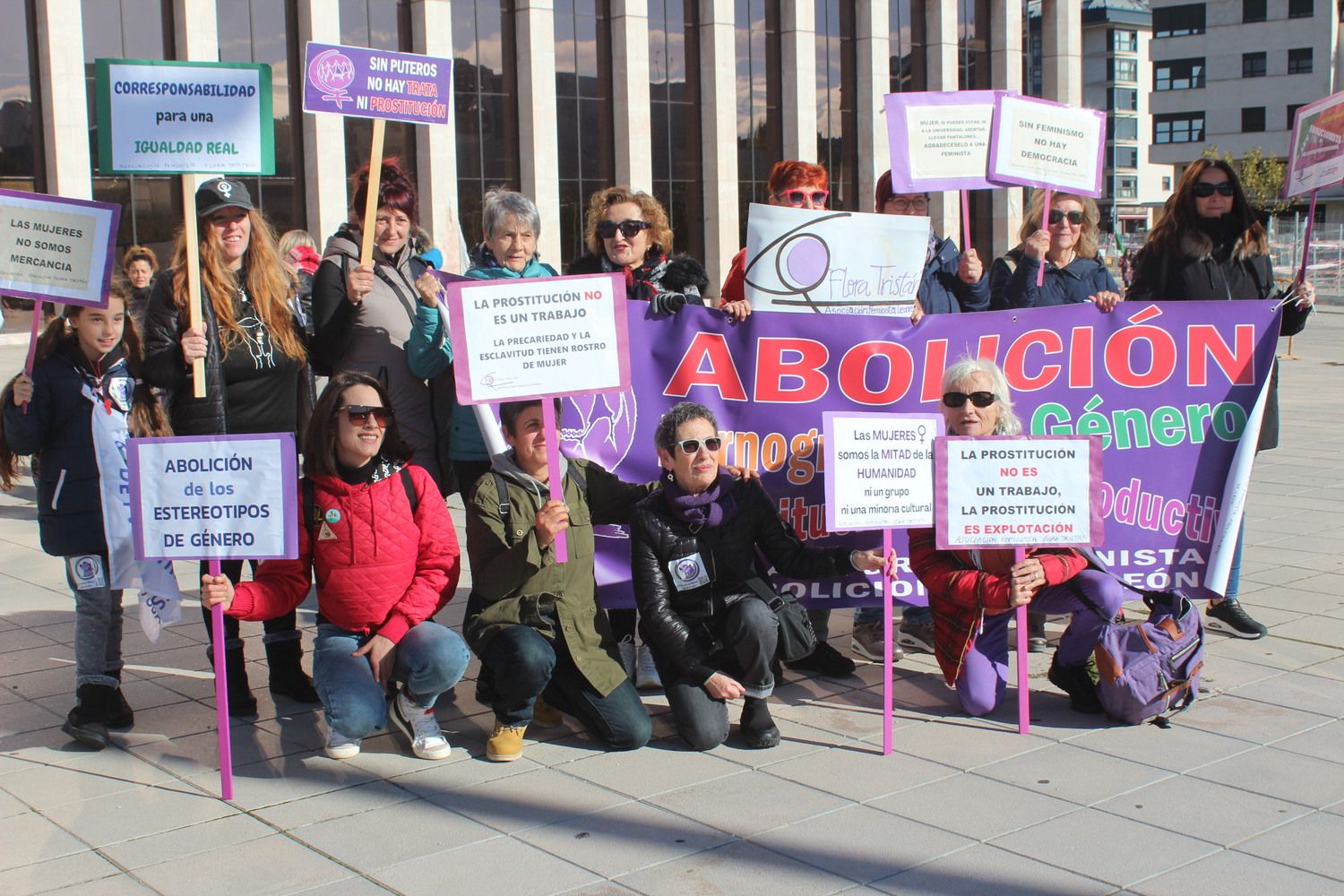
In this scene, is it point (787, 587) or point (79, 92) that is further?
point (79, 92)

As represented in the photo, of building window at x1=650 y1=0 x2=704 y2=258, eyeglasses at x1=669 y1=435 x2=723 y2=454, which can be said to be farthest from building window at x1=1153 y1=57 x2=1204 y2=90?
eyeglasses at x1=669 y1=435 x2=723 y2=454

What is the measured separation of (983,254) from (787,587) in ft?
123

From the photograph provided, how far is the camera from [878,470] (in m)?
4.94

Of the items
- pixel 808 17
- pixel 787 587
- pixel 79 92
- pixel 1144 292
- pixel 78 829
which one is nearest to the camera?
pixel 78 829

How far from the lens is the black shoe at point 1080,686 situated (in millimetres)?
5234

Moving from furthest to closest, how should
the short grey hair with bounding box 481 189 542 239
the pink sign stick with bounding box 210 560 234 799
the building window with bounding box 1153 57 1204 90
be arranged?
the building window with bounding box 1153 57 1204 90
the short grey hair with bounding box 481 189 542 239
the pink sign stick with bounding box 210 560 234 799

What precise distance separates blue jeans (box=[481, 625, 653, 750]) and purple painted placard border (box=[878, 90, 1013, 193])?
8.39 ft

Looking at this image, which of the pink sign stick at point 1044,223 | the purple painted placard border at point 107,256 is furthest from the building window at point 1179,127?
the purple painted placard border at point 107,256

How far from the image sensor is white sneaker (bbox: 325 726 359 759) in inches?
193

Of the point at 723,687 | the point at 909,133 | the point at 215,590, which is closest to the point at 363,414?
the point at 215,590

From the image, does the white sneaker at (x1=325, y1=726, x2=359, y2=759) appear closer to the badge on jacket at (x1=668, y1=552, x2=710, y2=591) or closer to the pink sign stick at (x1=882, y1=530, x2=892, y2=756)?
the badge on jacket at (x1=668, y1=552, x2=710, y2=591)

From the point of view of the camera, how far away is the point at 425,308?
5.44 m

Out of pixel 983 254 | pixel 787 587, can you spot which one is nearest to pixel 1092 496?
pixel 787 587

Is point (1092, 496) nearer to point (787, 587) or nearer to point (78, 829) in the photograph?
point (787, 587)
